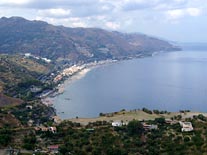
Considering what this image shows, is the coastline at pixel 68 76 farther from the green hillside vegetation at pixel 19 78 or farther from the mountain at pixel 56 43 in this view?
the mountain at pixel 56 43

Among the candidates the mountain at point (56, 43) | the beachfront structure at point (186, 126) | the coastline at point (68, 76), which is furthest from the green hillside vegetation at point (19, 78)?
the beachfront structure at point (186, 126)

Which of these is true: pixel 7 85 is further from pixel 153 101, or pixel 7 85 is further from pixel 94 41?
pixel 94 41

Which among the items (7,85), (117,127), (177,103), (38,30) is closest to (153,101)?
(177,103)

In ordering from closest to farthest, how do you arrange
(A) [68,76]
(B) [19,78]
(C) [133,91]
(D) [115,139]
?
(D) [115,139] → (B) [19,78] → (C) [133,91] → (A) [68,76]

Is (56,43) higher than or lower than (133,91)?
higher

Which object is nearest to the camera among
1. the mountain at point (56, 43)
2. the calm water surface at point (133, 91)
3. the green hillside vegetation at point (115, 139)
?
the green hillside vegetation at point (115, 139)

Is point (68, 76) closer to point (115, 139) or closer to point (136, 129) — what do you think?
A: point (136, 129)

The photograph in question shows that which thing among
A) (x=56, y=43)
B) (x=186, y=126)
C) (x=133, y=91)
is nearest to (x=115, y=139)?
(x=186, y=126)
